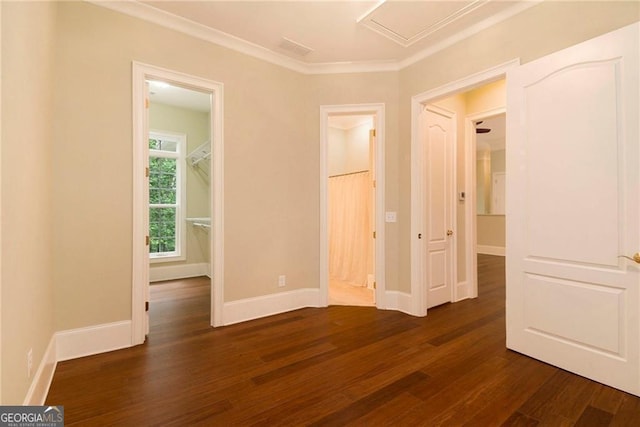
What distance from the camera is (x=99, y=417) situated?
1621mm

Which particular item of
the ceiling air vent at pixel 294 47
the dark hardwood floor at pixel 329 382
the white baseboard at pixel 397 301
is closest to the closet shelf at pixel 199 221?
the dark hardwood floor at pixel 329 382

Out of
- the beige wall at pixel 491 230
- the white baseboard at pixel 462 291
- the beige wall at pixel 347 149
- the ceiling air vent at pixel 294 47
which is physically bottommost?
the white baseboard at pixel 462 291

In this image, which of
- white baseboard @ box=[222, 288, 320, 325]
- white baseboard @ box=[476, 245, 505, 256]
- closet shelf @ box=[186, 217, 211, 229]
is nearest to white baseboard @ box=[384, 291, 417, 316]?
white baseboard @ box=[222, 288, 320, 325]

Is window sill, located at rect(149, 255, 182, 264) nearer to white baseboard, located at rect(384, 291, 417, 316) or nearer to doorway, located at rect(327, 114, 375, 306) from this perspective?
doorway, located at rect(327, 114, 375, 306)

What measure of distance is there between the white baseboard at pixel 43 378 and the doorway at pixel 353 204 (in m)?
2.50

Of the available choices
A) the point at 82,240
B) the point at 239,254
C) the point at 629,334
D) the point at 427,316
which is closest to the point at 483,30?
the point at 629,334

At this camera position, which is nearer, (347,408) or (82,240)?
(347,408)

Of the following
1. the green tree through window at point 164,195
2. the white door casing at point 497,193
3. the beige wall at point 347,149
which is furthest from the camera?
the white door casing at point 497,193

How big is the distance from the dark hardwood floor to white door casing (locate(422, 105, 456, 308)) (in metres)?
0.70

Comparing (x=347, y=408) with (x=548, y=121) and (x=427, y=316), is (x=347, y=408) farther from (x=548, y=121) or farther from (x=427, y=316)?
(x=548, y=121)

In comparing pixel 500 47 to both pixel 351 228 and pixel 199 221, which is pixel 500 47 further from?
pixel 199 221

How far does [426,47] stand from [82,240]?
385cm

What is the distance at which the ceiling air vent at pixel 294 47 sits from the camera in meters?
3.03

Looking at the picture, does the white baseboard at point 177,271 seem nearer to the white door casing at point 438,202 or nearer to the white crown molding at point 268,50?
the white crown molding at point 268,50
